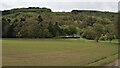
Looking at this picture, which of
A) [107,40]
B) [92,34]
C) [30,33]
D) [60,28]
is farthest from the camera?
[60,28]

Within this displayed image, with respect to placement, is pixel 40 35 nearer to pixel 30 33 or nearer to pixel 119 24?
pixel 30 33

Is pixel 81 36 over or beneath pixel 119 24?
beneath

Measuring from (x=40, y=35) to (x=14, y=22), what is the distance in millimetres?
14743

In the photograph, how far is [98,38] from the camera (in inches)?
4670

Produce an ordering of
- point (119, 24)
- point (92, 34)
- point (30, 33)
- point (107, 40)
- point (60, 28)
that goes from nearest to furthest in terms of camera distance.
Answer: point (119, 24), point (107, 40), point (92, 34), point (30, 33), point (60, 28)

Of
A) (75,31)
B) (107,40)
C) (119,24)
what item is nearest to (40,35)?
(75,31)

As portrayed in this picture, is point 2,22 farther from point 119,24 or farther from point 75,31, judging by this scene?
point 119,24

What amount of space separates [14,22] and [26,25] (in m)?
5.99

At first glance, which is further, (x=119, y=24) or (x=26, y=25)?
(x=26, y=25)

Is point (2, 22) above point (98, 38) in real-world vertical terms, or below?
above

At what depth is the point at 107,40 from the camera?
113 metres

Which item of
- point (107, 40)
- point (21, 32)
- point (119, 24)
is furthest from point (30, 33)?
point (119, 24)

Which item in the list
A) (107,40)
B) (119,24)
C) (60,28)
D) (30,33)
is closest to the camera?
(119,24)

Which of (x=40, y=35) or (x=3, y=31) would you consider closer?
(x=3, y=31)
